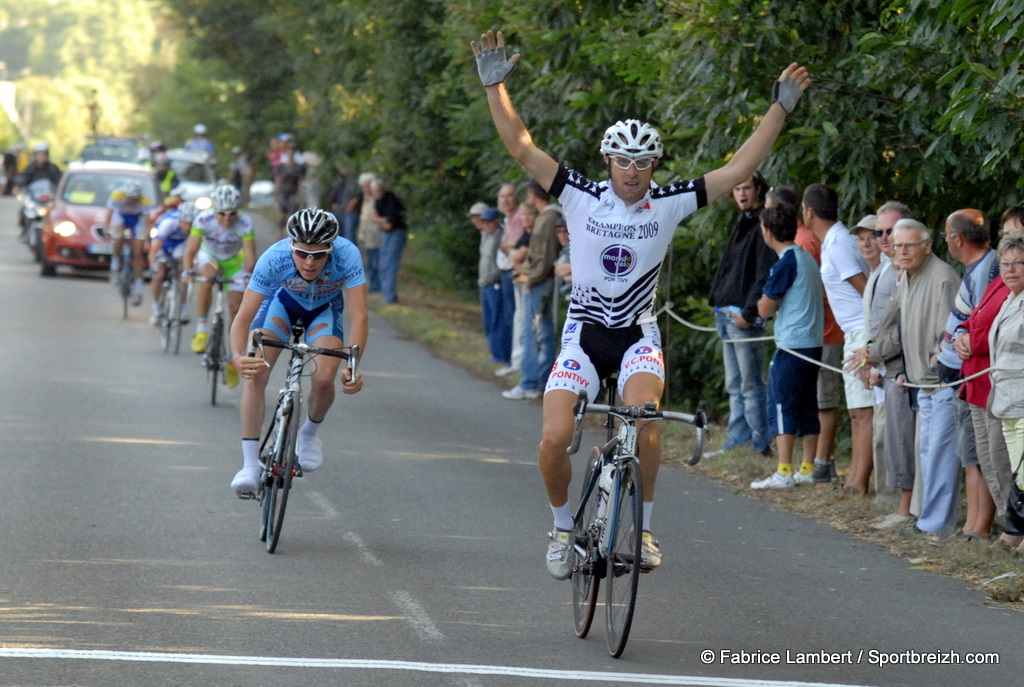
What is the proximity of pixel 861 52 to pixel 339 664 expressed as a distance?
5984 mm

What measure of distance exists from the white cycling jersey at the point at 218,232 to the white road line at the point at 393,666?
8.93 meters

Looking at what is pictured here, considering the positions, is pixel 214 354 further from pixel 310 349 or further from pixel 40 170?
pixel 40 170

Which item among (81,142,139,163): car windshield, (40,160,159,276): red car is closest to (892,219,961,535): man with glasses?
(40,160,159,276): red car

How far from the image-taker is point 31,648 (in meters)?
6.30

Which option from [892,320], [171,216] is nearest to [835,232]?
[892,320]

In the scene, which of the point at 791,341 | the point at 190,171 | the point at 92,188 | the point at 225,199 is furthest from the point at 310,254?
the point at 190,171

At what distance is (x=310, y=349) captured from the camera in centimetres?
870

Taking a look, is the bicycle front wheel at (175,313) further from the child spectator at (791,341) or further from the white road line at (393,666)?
the white road line at (393,666)

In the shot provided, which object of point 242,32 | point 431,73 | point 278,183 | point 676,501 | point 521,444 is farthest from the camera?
point 242,32

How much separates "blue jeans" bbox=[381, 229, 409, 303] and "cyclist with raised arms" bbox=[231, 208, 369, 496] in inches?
632

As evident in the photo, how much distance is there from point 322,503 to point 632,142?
431 cm

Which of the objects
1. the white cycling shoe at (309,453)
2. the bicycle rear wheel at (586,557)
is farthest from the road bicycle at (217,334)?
the bicycle rear wheel at (586,557)

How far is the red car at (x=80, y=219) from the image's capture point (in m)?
27.2

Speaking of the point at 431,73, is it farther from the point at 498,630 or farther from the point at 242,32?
the point at 498,630
